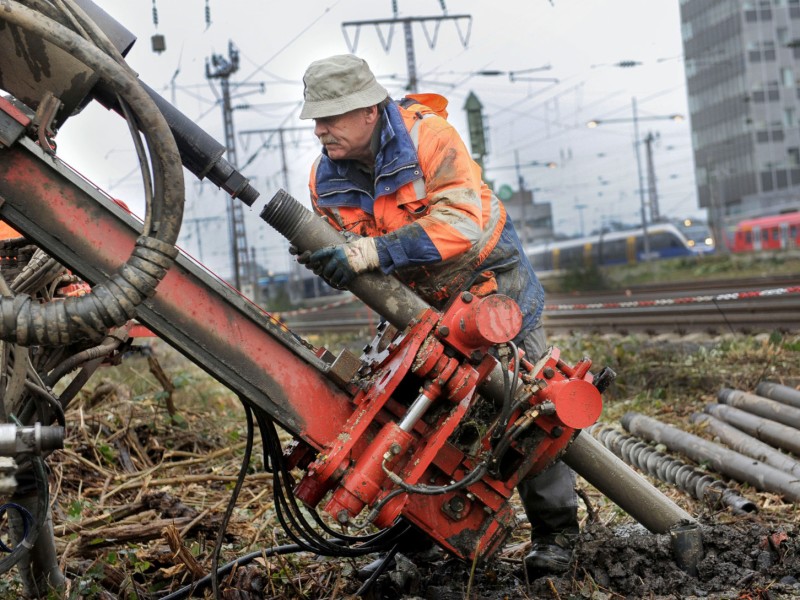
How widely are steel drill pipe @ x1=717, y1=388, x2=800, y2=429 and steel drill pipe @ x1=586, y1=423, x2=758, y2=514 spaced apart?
0.78m

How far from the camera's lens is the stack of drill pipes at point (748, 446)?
520 cm

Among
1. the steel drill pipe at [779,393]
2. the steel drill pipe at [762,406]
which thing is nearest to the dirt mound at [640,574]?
the steel drill pipe at [762,406]

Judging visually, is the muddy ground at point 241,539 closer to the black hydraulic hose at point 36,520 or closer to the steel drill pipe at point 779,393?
the steel drill pipe at point 779,393

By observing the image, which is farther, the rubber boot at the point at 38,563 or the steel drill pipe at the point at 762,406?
the steel drill pipe at the point at 762,406

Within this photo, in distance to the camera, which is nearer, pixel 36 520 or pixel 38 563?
pixel 36 520

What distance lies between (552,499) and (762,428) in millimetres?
2408

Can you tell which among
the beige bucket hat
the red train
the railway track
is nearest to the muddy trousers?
the beige bucket hat

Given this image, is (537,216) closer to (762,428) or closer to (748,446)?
(762,428)

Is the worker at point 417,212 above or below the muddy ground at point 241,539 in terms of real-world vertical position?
above

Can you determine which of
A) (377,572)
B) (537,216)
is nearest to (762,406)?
(377,572)

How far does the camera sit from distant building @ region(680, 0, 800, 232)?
4912 centimetres

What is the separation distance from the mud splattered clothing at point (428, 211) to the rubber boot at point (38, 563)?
1680 millimetres

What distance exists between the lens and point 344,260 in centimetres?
337

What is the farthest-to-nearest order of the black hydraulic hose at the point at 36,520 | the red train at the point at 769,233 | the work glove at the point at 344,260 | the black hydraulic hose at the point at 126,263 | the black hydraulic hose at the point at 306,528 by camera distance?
1. the red train at the point at 769,233
2. the black hydraulic hose at the point at 306,528
3. the work glove at the point at 344,260
4. the black hydraulic hose at the point at 36,520
5. the black hydraulic hose at the point at 126,263
